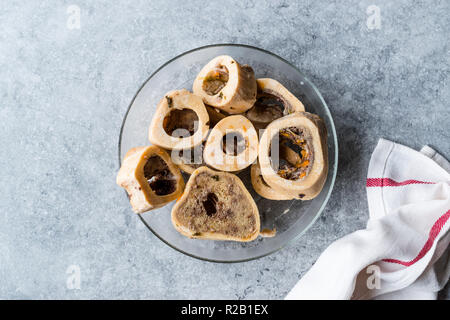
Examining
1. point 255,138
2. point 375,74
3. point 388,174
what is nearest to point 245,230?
point 255,138

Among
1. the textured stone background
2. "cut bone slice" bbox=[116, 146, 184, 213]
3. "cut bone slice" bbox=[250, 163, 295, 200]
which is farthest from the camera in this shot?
the textured stone background

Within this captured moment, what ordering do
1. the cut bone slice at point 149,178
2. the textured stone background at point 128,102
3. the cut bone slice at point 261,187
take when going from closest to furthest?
the cut bone slice at point 149,178, the cut bone slice at point 261,187, the textured stone background at point 128,102

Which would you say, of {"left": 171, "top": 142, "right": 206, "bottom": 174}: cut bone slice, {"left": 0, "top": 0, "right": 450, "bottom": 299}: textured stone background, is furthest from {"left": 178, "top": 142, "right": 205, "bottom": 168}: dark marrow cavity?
{"left": 0, "top": 0, "right": 450, "bottom": 299}: textured stone background

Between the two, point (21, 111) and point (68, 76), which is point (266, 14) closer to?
point (68, 76)

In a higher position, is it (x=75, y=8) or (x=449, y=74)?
(x=75, y=8)

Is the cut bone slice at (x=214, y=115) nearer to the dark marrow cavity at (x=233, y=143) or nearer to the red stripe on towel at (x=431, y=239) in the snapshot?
the dark marrow cavity at (x=233, y=143)

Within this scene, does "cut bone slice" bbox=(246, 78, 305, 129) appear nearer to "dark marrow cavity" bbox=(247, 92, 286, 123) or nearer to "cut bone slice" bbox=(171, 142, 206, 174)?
"dark marrow cavity" bbox=(247, 92, 286, 123)

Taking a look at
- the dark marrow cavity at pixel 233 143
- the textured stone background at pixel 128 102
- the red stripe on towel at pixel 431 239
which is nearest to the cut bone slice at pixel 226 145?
the dark marrow cavity at pixel 233 143
